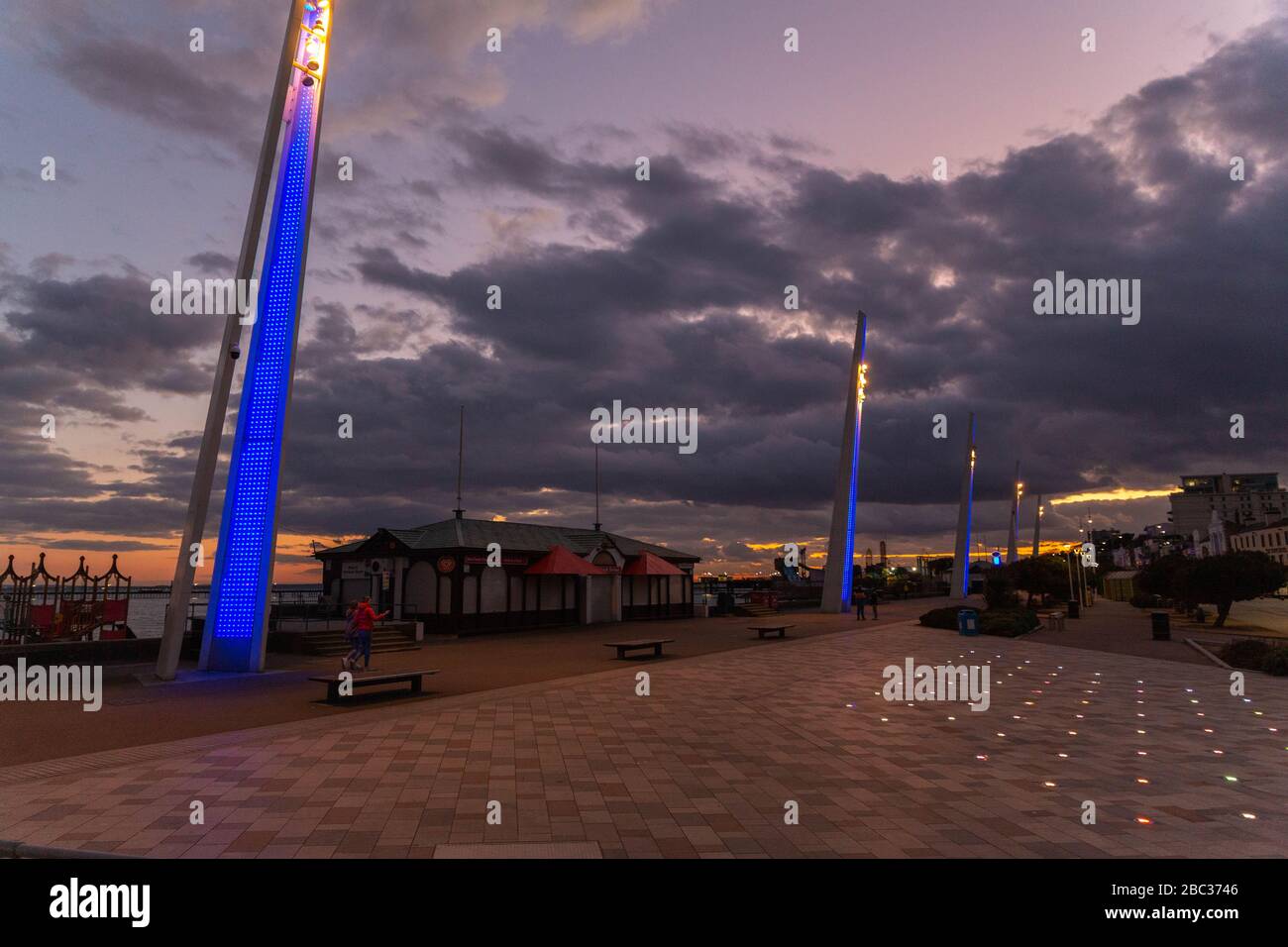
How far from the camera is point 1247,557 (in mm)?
29719

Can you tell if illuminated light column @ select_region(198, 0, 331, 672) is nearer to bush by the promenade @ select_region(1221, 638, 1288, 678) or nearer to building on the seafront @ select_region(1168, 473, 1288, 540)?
bush by the promenade @ select_region(1221, 638, 1288, 678)

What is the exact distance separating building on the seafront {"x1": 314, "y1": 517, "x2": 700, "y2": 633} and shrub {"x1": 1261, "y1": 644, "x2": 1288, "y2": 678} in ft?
78.1

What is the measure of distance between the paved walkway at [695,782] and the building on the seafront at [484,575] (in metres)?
16.1

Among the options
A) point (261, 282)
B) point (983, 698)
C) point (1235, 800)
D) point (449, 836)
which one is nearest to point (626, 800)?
point (449, 836)

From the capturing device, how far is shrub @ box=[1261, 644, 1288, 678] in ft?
56.1

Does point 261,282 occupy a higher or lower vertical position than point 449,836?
higher

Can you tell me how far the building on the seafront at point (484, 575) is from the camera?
95.9 ft

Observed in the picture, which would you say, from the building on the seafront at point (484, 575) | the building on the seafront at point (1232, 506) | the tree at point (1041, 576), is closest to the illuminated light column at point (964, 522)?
the tree at point (1041, 576)

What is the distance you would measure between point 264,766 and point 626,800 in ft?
14.4

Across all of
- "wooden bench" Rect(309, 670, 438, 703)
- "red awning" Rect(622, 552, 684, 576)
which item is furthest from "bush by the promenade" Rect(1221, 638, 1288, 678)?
"red awning" Rect(622, 552, 684, 576)

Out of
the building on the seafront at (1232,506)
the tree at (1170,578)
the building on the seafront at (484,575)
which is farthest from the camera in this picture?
the building on the seafront at (1232,506)

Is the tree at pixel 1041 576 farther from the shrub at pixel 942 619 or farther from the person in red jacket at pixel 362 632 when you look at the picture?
the person in red jacket at pixel 362 632

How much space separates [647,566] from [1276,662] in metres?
25.5
